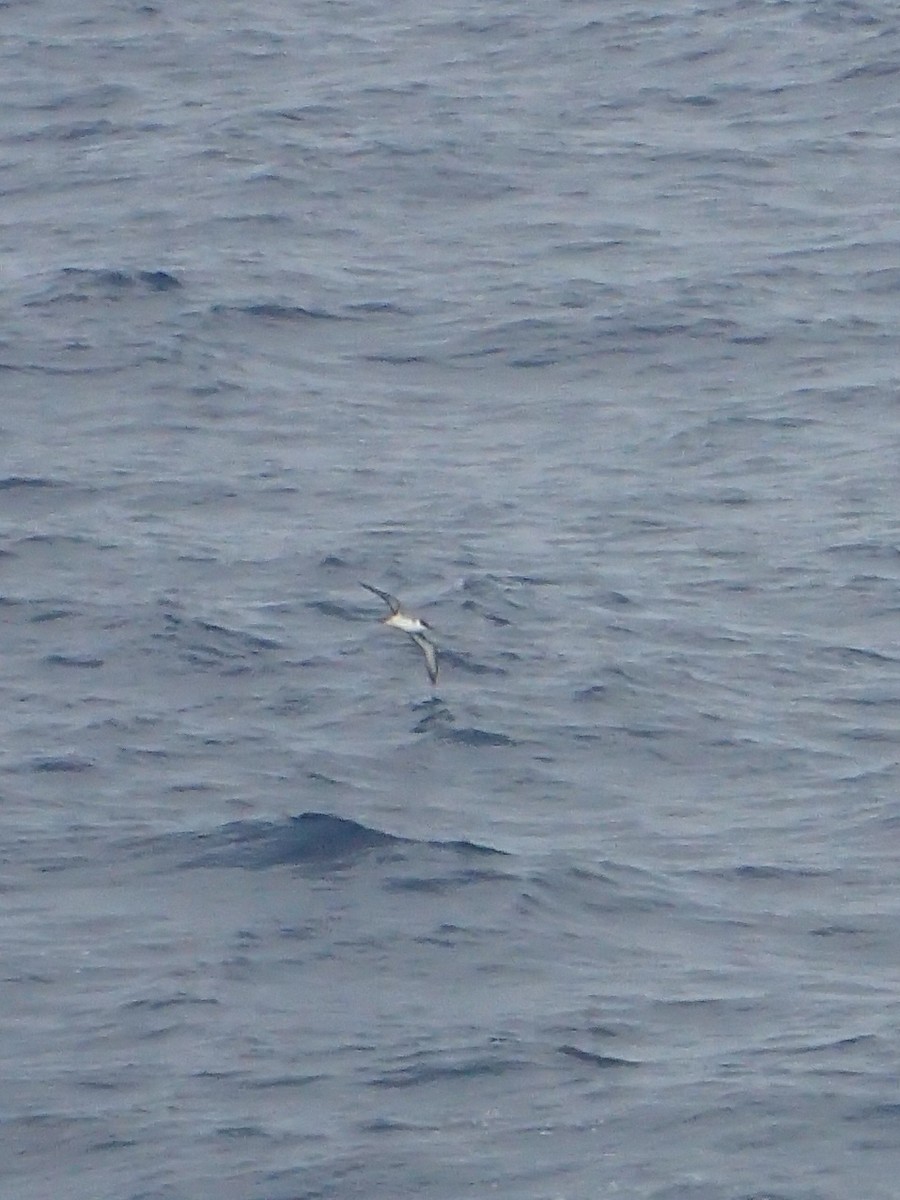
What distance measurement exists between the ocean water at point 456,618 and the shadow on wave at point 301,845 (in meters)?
0.05

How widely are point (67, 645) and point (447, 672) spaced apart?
4.89 m

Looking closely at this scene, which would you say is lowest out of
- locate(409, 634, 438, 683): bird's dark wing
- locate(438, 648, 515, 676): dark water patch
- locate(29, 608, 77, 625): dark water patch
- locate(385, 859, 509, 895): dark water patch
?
locate(385, 859, 509, 895): dark water patch

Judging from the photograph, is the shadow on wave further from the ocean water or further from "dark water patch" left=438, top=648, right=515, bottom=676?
"dark water patch" left=438, top=648, right=515, bottom=676

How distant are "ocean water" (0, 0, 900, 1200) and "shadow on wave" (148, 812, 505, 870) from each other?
5 centimetres

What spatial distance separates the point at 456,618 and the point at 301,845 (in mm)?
5987

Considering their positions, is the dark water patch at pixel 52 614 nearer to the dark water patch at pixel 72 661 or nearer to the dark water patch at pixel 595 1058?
the dark water patch at pixel 72 661

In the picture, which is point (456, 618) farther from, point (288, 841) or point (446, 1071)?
point (446, 1071)

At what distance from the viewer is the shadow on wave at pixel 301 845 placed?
32.0m

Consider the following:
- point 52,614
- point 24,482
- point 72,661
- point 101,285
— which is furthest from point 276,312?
point 72,661

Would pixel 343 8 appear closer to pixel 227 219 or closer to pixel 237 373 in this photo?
pixel 227 219

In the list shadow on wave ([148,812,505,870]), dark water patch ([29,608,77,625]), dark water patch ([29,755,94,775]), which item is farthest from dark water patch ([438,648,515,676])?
dark water patch ([29,755,94,775])

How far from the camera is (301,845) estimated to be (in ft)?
106

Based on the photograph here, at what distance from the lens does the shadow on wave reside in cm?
3200

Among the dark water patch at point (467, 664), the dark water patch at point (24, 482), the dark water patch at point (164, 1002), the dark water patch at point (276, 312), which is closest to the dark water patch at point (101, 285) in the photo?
the dark water patch at point (276, 312)
